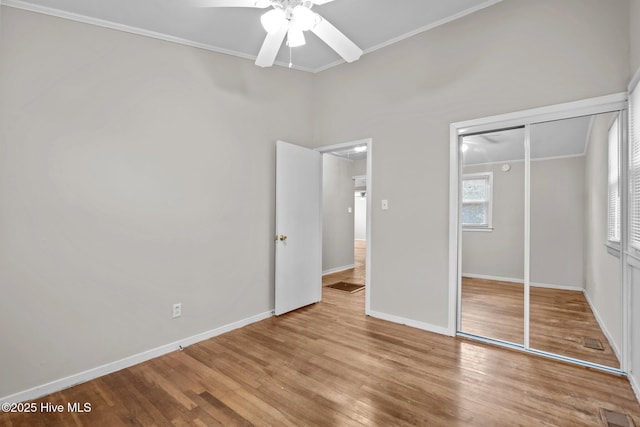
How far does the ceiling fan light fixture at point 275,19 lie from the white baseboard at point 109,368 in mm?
2688

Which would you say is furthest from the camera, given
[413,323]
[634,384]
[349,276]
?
[349,276]

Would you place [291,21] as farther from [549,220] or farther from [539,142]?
[549,220]

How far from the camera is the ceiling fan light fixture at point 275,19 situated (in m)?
1.84

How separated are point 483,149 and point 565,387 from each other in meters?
2.01

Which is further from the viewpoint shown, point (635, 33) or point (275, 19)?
point (635, 33)

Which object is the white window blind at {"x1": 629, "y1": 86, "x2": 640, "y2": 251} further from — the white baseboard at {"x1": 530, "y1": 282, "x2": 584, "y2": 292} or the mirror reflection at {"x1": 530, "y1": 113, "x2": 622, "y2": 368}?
the white baseboard at {"x1": 530, "y1": 282, "x2": 584, "y2": 292}

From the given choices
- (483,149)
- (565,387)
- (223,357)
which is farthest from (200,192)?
(565,387)

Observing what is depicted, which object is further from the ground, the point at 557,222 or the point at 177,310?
the point at 557,222

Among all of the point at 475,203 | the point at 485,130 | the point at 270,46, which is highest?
the point at 270,46

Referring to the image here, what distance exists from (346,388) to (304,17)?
2.45 meters

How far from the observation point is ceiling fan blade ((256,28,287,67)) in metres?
1.99

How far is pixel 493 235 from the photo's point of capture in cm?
285

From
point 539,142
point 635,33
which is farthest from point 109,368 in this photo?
point 635,33

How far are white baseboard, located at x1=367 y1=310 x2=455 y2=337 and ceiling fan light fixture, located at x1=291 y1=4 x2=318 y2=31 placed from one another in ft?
9.33
